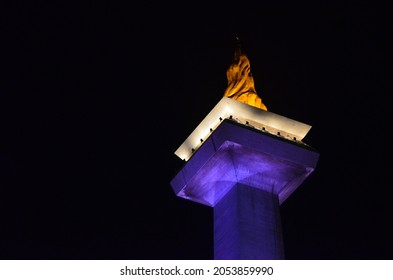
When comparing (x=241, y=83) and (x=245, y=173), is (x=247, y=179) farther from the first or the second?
(x=241, y=83)

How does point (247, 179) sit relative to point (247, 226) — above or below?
above

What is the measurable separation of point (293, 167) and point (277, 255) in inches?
155

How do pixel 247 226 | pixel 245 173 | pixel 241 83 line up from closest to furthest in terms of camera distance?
1. pixel 247 226
2. pixel 245 173
3. pixel 241 83

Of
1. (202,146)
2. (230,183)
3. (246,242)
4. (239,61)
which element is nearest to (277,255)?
(246,242)

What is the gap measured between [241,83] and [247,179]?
6004 mm

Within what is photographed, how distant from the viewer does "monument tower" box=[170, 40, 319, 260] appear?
2625 cm

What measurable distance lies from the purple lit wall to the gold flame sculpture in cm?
366

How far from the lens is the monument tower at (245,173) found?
26250mm

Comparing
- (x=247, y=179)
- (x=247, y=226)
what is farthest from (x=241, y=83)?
(x=247, y=226)

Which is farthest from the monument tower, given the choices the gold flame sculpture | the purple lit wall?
the gold flame sculpture

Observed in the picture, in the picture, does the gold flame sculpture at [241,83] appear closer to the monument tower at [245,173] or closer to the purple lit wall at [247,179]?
the monument tower at [245,173]

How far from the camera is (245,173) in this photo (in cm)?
2772

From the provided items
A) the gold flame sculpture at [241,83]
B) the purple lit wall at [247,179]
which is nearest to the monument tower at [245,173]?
the purple lit wall at [247,179]

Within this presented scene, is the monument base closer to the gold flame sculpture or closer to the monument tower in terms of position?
the monument tower
